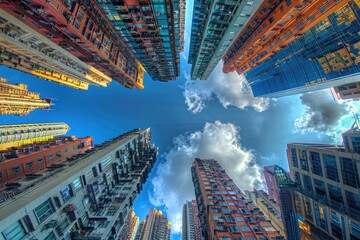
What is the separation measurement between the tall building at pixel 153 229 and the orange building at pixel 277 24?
4833 inches

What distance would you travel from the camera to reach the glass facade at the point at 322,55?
136ft

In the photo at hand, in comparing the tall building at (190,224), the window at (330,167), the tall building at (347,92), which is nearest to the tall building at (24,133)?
the tall building at (190,224)

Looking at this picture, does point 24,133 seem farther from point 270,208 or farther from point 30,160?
point 270,208

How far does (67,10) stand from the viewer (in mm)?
33750

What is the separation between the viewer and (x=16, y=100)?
76.3 m

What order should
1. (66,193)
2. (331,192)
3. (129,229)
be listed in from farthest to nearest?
(129,229)
(331,192)
(66,193)

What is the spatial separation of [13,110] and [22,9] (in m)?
80.7

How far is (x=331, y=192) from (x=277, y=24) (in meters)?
46.0

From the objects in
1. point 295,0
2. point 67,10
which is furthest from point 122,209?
point 295,0

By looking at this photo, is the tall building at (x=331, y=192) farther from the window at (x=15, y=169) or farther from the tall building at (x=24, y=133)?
the tall building at (x=24, y=133)

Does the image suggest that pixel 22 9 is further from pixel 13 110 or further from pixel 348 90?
pixel 348 90

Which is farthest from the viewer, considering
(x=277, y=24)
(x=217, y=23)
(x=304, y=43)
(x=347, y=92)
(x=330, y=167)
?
(x=347, y=92)

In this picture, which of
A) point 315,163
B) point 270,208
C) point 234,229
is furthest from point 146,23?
point 270,208

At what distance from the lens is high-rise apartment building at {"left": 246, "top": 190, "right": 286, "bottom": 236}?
2530 inches
